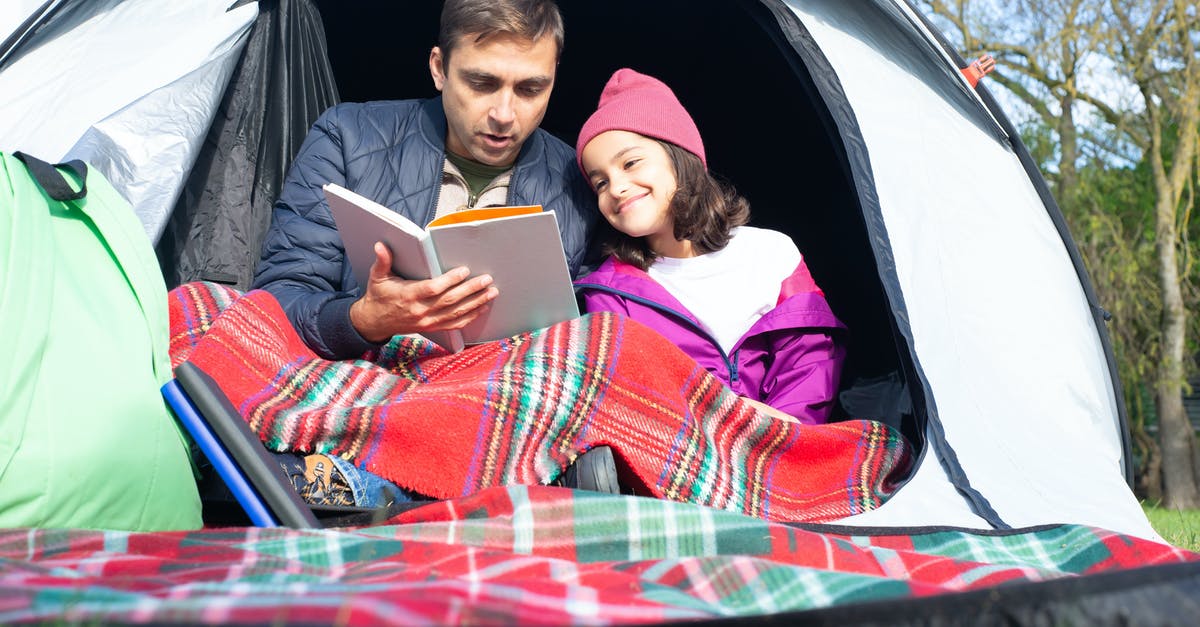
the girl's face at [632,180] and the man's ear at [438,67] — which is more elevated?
the man's ear at [438,67]

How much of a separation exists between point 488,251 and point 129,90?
958 millimetres

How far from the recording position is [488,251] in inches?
66.8

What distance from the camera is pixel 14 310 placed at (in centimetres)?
127

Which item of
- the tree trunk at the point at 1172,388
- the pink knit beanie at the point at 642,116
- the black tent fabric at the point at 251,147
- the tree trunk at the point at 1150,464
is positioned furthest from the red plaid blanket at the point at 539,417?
the tree trunk at the point at 1150,464

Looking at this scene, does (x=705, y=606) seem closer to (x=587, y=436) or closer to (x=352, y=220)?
(x=587, y=436)

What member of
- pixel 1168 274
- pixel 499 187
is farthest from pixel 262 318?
pixel 1168 274

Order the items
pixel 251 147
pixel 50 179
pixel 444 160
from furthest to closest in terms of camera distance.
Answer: pixel 251 147
pixel 444 160
pixel 50 179

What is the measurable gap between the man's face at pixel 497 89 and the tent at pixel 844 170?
1.64 ft

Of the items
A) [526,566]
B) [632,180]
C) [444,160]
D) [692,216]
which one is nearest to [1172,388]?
[692,216]

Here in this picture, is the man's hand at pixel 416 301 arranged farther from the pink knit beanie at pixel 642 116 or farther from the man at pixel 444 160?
the pink knit beanie at pixel 642 116

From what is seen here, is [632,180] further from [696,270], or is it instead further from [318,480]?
[318,480]

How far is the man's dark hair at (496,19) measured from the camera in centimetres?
211

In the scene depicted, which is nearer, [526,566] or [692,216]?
[526,566]

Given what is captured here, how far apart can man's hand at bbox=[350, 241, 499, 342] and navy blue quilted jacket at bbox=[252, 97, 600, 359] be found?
0.13m
